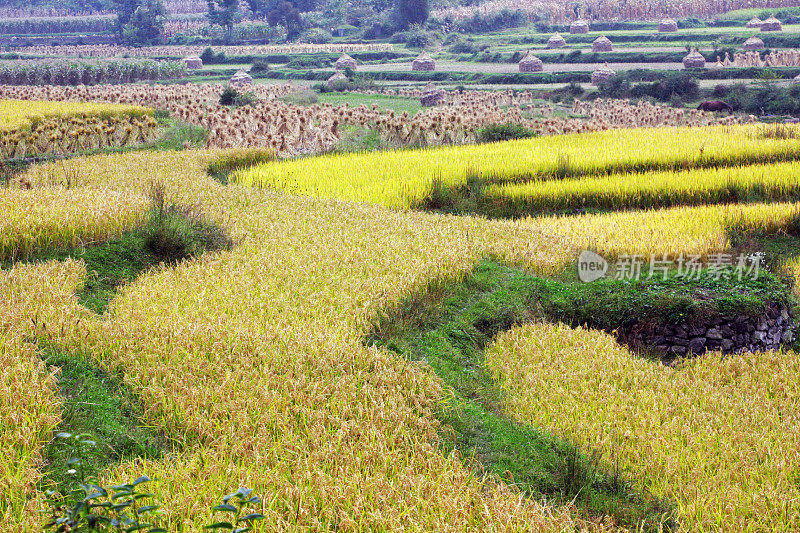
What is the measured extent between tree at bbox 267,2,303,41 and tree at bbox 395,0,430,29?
805 centimetres

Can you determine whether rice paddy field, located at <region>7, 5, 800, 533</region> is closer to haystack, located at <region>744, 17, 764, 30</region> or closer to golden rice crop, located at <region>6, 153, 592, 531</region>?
golden rice crop, located at <region>6, 153, 592, 531</region>

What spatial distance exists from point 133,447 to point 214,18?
5520cm

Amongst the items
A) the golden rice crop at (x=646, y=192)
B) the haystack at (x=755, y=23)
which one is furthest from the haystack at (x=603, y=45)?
the golden rice crop at (x=646, y=192)

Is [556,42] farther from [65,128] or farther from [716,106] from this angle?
[65,128]

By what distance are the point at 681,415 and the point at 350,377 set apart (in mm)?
2056

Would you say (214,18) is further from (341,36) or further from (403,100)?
(403,100)

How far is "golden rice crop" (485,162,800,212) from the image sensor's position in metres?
9.83

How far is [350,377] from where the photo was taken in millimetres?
4215

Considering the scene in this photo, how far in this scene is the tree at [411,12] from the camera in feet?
166

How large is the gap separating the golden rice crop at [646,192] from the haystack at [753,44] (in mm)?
28982

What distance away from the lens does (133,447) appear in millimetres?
3545

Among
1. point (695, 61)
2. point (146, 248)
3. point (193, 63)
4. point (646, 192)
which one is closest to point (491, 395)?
point (146, 248)

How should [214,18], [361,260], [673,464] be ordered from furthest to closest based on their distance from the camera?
1. [214,18]
2. [361,260]
3. [673,464]

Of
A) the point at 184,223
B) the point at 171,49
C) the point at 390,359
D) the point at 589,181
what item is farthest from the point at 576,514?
the point at 171,49
